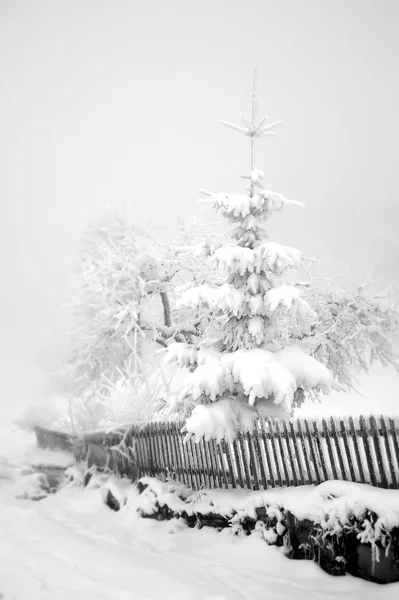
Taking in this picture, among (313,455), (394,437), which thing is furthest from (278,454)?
(394,437)

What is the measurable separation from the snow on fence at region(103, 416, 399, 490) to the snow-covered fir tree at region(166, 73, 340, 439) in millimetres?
627

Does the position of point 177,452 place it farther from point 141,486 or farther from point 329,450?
point 329,450

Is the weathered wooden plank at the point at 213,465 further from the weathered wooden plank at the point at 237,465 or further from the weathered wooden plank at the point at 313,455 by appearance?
the weathered wooden plank at the point at 313,455

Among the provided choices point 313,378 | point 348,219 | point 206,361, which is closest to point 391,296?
point 313,378

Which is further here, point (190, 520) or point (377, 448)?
point (190, 520)

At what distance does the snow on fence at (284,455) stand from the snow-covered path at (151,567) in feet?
4.62

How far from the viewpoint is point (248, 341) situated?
9.92 meters

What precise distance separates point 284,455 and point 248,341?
2.71m

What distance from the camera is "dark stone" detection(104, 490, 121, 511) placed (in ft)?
37.5

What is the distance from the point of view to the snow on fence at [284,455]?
7.39 meters

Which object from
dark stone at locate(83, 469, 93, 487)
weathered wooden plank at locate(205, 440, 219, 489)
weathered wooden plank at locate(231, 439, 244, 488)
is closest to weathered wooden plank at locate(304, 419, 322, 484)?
weathered wooden plank at locate(231, 439, 244, 488)

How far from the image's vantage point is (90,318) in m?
19.4

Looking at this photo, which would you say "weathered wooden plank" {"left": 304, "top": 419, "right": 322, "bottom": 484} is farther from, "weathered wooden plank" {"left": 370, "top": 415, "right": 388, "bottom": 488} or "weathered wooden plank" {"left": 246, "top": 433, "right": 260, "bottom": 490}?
"weathered wooden plank" {"left": 246, "top": 433, "right": 260, "bottom": 490}

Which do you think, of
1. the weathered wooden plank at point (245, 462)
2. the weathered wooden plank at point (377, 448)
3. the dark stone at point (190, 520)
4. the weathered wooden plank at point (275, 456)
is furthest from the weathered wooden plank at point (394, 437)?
the dark stone at point (190, 520)
